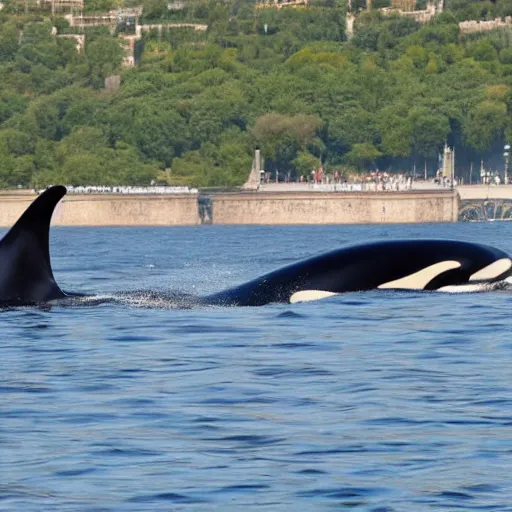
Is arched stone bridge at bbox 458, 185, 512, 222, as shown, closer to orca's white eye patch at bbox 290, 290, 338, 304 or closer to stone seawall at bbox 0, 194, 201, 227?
stone seawall at bbox 0, 194, 201, 227

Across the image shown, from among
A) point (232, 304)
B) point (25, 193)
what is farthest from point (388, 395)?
point (25, 193)

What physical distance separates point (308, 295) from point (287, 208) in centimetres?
14301

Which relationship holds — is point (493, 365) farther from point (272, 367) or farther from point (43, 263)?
point (43, 263)

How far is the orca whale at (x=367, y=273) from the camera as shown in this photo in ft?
80.7

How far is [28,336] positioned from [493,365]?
18.3 feet

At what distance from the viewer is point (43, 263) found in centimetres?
2397

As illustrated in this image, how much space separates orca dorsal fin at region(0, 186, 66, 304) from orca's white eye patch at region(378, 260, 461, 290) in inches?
161

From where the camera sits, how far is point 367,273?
83.8ft

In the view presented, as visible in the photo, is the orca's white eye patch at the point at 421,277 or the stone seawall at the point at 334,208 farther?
the stone seawall at the point at 334,208

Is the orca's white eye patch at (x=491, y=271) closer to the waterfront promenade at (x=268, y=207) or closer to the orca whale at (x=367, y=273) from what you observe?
the orca whale at (x=367, y=273)

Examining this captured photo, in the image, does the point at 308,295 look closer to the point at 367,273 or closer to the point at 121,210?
the point at 367,273

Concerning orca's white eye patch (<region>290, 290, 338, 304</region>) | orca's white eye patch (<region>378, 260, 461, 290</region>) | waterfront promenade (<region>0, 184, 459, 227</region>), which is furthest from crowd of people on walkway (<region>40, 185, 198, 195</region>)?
orca's white eye patch (<region>378, 260, 461, 290</region>)

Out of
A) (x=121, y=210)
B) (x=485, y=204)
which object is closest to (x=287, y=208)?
(x=121, y=210)

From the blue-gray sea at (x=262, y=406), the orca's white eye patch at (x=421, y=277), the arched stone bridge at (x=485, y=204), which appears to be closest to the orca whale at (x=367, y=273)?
the orca's white eye patch at (x=421, y=277)
